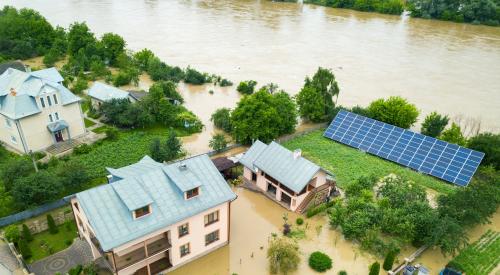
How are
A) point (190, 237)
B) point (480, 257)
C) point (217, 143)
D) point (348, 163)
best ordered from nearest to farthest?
point (190, 237), point (480, 257), point (348, 163), point (217, 143)

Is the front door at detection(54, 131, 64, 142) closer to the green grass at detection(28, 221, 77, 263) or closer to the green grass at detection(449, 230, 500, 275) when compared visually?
the green grass at detection(28, 221, 77, 263)

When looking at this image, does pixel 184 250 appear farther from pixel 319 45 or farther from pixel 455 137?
pixel 319 45

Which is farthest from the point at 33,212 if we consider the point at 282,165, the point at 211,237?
the point at 282,165

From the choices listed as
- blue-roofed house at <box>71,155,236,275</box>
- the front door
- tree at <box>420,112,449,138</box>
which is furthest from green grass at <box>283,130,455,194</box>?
the front door

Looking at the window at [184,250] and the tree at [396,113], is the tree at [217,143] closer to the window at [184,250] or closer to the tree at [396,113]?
the window at [184,250]

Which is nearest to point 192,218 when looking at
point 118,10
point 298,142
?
point 298,142

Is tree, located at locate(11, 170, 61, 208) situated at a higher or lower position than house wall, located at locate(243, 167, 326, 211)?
higher

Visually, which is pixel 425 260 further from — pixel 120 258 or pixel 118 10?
pixel 118 10
